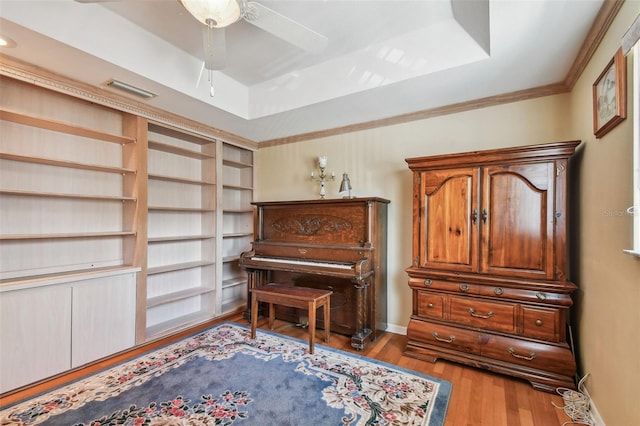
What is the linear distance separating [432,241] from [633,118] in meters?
1.43

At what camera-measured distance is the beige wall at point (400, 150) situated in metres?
2.47

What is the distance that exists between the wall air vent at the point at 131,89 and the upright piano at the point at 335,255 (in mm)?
1587

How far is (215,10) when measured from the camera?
149 cm

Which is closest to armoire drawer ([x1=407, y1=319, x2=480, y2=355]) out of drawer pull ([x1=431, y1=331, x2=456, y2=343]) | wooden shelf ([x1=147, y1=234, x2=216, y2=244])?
drawer pull ([x1=431, y1=331, x2=456, y2=343])

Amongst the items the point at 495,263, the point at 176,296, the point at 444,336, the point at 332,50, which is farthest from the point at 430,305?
the point at 176,296

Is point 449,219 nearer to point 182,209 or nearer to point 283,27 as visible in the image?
point 283,27

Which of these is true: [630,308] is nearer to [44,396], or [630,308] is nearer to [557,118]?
[557,118]

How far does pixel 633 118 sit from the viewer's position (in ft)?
4.25

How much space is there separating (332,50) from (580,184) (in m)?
2.20

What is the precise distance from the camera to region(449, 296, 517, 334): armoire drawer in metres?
2.17

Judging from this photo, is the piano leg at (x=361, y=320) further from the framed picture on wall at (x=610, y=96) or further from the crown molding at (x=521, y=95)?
the framed picture on wall at (x=610, y=96)

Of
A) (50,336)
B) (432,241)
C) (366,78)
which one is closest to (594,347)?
(432,241)

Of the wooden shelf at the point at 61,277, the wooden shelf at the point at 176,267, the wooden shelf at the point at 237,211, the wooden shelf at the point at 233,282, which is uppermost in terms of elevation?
the wooden shelf at the point at 237,211

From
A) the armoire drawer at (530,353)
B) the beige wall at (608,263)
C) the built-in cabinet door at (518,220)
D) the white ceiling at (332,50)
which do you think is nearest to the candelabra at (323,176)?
the white ceiling at (332,50)
